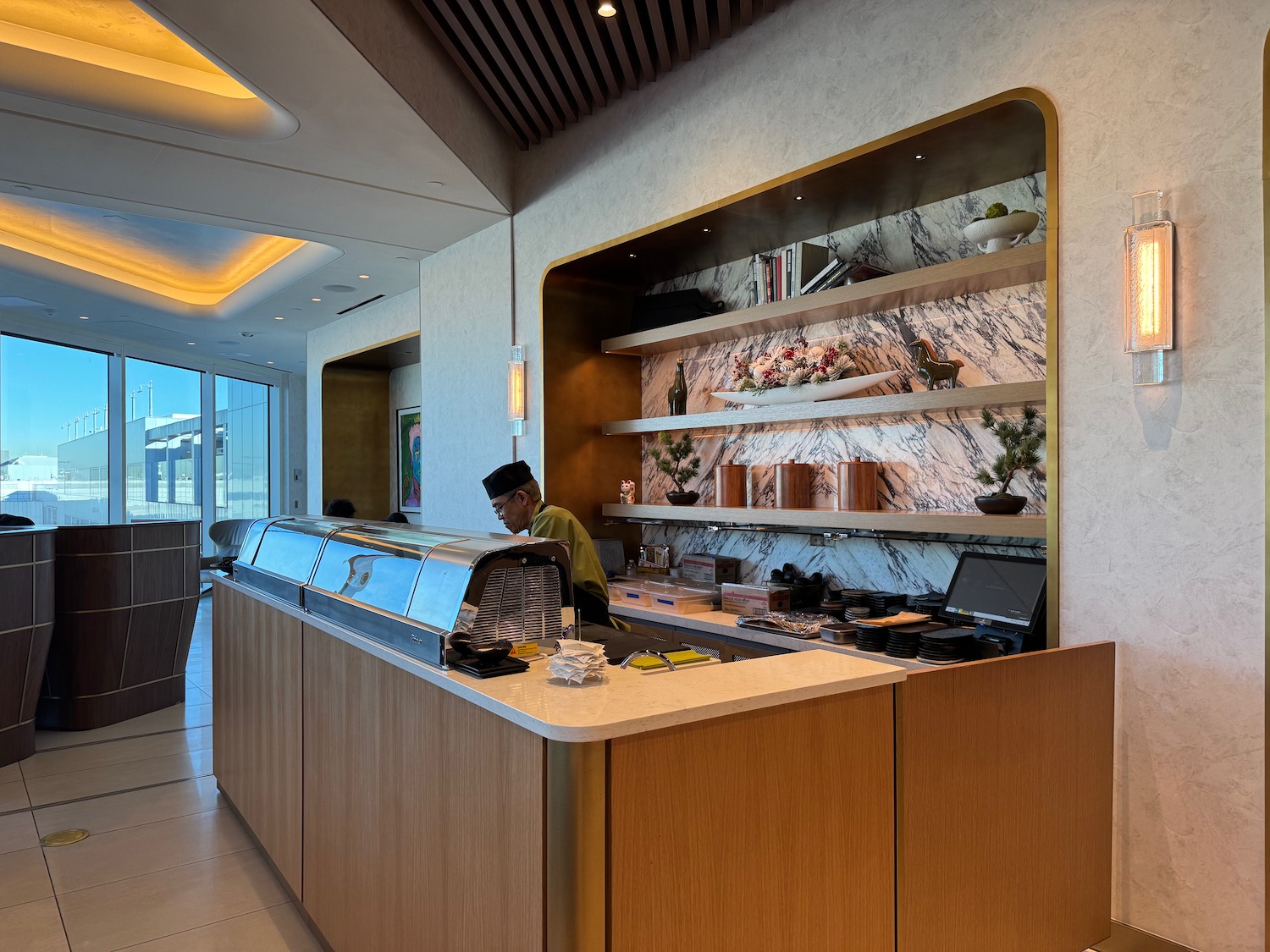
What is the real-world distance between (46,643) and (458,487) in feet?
8.34

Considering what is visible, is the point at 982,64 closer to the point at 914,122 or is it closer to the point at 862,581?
the point at 914,122

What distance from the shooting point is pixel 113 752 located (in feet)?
15.9

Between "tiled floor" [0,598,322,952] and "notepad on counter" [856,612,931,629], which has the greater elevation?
"notepad on counter" [856,612,931,629]

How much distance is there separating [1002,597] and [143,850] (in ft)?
11.6

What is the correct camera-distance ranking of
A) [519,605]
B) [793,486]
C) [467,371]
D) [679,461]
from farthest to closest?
[467,371] < [679,461] < [793,486] < [519,605]

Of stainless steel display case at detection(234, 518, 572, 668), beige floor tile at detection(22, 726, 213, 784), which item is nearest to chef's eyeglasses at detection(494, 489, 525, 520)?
stainless steel display case at detection(234, 518, 572, 668)

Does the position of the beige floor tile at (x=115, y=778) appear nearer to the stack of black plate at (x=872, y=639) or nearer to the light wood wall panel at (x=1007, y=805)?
the stack of black plate at (x=872, y=639)

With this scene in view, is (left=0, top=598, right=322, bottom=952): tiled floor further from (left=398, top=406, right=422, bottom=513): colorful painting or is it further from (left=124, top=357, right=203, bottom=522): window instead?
(left=124, top=357, right=203, bottom=522): window

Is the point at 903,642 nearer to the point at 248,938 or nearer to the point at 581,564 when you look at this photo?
the point at 581,564

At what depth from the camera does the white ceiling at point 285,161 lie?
3355 mm

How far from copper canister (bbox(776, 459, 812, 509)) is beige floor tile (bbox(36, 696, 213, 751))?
388 cm

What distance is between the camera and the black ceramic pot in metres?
3.24

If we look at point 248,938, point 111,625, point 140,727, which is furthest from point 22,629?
point 248,938

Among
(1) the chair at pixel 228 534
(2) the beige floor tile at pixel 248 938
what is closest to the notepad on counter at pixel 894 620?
(2) the beige floor tile at pixel 248 938
